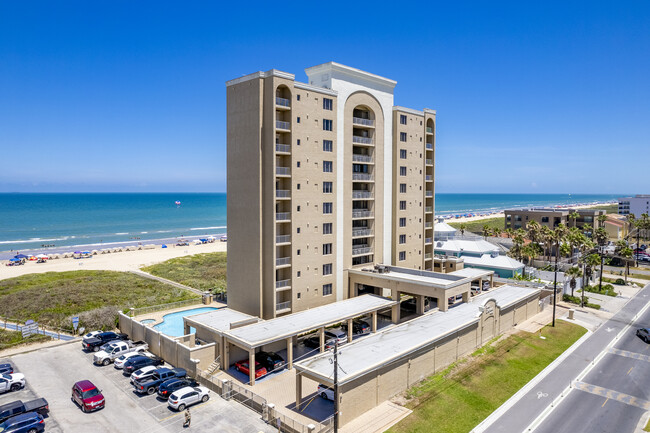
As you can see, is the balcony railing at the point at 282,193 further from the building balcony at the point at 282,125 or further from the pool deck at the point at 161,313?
the pool deck at the point at 161,313

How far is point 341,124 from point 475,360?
2965cm

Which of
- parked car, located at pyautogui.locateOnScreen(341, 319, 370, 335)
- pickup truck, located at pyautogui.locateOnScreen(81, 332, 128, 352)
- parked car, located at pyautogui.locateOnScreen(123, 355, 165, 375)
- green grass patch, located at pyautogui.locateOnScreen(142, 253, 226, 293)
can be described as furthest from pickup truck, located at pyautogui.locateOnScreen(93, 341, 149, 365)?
green grass patch, located at pyautogui.locateOnScreen(142, 253, 226, 293)

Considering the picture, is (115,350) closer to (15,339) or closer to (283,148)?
(15,339)

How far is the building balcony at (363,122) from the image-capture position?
2018 inches

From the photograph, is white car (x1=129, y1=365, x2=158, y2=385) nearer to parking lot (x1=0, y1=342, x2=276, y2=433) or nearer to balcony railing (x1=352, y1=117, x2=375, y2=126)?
parking lot (x1=0, y1=342, x2=276, y2=433)

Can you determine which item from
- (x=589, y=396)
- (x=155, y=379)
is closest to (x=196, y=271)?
(x=155, y=379)

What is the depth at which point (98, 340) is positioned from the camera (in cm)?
4062

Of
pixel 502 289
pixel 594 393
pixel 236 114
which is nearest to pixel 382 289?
pixel 502 289

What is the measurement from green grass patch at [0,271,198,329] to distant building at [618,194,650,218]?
17307cm

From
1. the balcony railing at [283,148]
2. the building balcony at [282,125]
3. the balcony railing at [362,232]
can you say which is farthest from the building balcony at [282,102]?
the balcony railing at [362,232]

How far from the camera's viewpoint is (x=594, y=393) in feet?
107

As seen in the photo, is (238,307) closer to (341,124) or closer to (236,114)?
(236,114)

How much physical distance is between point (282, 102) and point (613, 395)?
130 feet

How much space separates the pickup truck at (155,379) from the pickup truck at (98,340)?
10.9 metres
